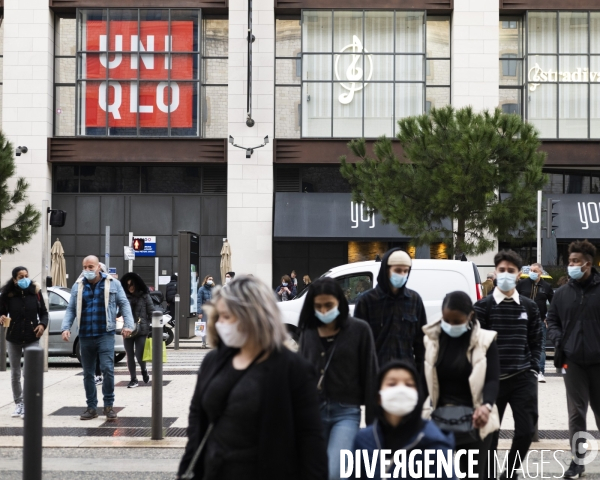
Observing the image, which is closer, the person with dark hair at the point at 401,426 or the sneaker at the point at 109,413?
the person with dark hair at the point at 401,426

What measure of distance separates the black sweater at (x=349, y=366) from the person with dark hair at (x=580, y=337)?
8.67ft

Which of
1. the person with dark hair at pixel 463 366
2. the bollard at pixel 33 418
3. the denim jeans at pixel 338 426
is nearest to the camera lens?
the denim jeans at pixel 338 426

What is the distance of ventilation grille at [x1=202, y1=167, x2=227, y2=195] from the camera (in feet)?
113

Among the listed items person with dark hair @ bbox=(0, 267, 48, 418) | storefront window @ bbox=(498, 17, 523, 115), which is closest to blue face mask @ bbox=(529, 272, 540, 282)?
person with dark hair @ bbox=(0, 267, 48, 418)

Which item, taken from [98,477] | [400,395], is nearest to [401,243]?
[98,477]

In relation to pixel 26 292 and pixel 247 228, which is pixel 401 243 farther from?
pixel 26 292

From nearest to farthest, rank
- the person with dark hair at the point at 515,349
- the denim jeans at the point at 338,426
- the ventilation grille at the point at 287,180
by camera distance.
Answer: the denim jeans at the point at 338,426, the person with dark hair at the point at 515,349, the ventilation grille at the point at 287,180

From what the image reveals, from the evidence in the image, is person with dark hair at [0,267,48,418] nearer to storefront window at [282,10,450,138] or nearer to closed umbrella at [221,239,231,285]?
closed umbrella at [221,239,231,285]

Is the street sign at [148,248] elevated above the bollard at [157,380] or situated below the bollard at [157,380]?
above

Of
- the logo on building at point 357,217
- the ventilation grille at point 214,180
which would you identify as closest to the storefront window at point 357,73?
the logo on building at point 357,217

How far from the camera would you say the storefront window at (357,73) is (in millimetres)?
33125

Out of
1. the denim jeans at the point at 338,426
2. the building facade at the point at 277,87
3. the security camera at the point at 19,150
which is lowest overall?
the denim jeans at the point at 338,426

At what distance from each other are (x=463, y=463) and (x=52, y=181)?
30613mm

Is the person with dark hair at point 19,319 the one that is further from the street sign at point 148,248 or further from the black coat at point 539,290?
the street sign at point 148,248
